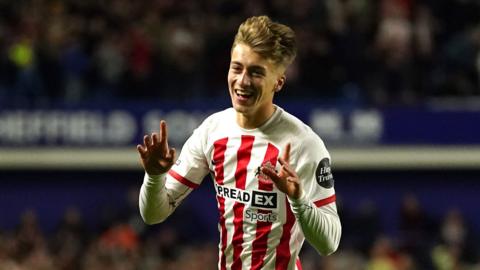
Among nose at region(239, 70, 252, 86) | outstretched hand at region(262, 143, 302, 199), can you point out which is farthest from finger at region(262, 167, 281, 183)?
nose at region(239, 70, 252, 86)

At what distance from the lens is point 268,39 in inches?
182

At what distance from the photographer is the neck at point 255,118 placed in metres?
4.88

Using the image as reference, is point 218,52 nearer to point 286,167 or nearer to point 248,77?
point 248,77

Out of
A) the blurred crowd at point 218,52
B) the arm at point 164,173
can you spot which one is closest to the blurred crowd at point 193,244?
the blurred crowd at point 218,52

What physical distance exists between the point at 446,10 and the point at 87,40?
17.0 ft

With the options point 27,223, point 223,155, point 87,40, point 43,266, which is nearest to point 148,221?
point 223,155

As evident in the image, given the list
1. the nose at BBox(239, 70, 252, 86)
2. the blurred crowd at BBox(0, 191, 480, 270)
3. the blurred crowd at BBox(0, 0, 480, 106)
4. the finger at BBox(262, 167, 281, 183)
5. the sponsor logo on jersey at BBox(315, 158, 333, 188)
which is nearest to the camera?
the finger at BBox(262, 167, 281, 183)

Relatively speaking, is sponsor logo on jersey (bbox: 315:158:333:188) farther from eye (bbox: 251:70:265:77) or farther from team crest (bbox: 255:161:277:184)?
eye (bbox: 251:70:265:77)

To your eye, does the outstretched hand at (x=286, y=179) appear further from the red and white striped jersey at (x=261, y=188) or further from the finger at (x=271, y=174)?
the red and white striped jersey at (x=261, y=188)

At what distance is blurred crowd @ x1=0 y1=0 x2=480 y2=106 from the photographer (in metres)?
14.9

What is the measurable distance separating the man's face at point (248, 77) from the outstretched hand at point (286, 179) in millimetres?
360

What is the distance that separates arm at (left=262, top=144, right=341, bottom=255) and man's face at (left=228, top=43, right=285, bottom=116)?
323 mm

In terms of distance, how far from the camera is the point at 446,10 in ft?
51.3

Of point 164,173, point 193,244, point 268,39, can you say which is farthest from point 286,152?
point 193,244
